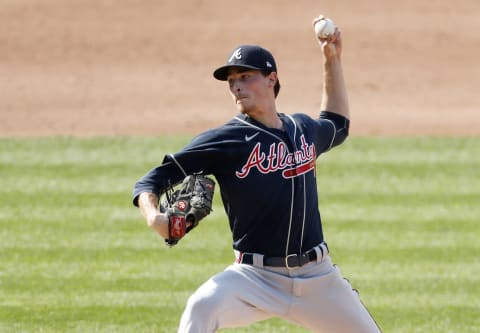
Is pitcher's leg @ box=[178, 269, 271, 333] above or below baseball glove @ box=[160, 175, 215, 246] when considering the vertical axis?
below

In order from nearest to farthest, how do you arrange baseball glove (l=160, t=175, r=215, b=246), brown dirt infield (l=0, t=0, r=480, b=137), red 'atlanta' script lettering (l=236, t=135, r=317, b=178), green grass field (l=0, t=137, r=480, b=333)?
baseball glove (l=160, t=175, r=215, b=246), red 'atlanta' script lettering (l=236, t=135, r=317, b=178), green grass field (l=0, t=137, r=480, b=333), brown dirt infield (l=0, t=0, r=480, b=137)

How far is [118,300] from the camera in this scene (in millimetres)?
7840

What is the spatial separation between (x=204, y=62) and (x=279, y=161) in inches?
441

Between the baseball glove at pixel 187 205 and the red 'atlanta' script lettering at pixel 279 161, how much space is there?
0.85 ft

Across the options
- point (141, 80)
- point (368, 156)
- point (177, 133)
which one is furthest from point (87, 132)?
point (368, 156)

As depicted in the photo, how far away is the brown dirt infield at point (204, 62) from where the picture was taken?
14305mm

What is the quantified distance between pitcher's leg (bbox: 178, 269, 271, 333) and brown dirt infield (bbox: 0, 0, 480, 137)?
27.3ft

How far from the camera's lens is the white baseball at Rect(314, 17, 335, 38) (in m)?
5.84

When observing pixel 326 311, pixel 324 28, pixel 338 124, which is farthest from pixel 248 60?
pixel 326 311

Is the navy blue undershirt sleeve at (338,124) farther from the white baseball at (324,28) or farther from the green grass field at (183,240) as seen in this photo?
the green grass field at (183,240)

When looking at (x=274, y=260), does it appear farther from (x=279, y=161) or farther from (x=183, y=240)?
(x=183, y=240)

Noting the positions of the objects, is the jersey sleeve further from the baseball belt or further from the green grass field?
the green grass field

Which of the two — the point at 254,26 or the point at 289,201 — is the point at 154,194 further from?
the point at 254,26

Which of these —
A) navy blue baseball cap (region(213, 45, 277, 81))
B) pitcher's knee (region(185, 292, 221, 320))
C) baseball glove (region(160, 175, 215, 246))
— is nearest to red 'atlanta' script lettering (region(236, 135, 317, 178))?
baseball glove (region(160, 175, 215, 246))
